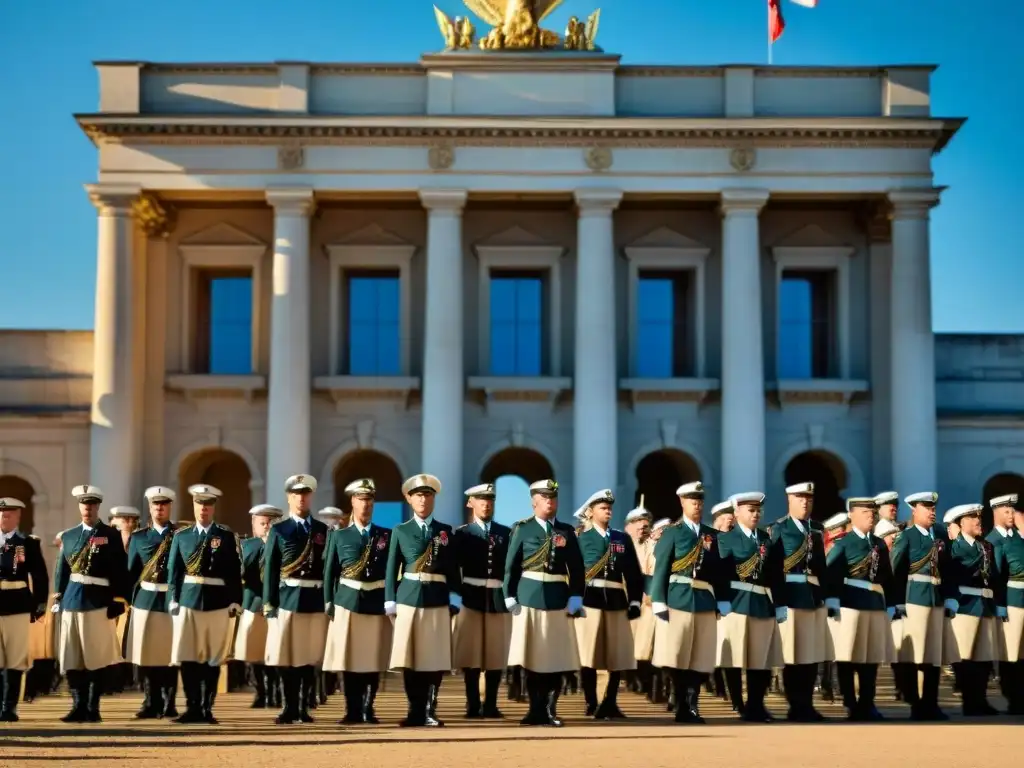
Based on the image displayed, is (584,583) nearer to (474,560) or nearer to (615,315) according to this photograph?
(474,560)

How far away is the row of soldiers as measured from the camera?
18.1 meters

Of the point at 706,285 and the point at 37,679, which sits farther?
the point at 706,285

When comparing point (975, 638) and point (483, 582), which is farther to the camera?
point (975, 638)

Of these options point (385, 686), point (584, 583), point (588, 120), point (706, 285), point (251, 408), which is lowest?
point (385, 686)

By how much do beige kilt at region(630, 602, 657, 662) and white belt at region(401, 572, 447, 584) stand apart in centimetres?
505

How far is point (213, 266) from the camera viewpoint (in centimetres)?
4372

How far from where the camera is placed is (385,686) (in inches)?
1030

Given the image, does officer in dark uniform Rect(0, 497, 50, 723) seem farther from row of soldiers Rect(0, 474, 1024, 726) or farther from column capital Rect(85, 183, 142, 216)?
column capital Rect(85, 183, 142, 216)

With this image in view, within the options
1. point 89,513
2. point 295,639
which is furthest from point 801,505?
point 89,513

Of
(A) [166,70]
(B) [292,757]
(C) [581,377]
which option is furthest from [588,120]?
(B) [292,757]

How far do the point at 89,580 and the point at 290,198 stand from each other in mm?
23292

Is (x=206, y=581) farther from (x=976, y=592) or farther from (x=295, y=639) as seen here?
(x=976, y=592)

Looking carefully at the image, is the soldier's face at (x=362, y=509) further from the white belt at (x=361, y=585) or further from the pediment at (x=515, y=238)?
the pediment at (x=515, y=238)

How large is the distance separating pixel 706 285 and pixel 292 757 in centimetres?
3012
